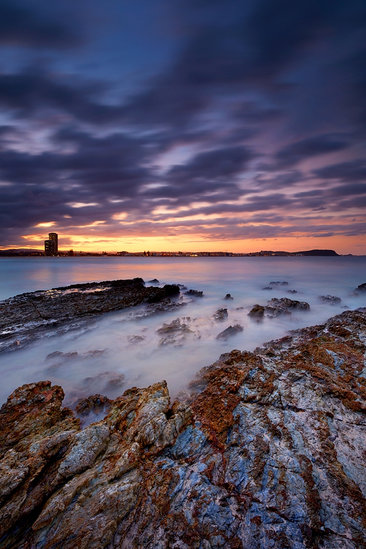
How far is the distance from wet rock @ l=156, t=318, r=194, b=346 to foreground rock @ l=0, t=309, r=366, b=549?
4205 millimetres

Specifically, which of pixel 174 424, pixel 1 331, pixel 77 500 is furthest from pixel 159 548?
pixel 1 331

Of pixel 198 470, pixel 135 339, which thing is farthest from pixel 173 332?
pixel 198 470

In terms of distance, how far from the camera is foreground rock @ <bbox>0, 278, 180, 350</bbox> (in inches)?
349

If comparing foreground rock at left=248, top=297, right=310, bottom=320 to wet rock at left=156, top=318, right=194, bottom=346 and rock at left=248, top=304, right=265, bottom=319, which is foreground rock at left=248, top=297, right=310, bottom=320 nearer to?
rock at left=248, top=304, right=265, bottom=319

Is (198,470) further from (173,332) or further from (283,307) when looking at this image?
(283,307)

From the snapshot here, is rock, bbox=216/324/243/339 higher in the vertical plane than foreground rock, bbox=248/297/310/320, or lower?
lower

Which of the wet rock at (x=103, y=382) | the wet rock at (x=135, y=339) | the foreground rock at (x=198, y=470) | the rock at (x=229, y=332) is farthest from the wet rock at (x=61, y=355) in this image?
the rock at (x=229, y=332)

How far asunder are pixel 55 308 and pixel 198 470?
10642 millimetres

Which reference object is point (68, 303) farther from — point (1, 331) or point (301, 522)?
point (301, 522)

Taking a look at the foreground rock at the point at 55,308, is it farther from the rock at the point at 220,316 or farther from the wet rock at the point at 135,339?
the rock at the point at 220,316

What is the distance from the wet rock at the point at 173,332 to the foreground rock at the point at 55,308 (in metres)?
Answer: 3.53

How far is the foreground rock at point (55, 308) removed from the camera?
886cm

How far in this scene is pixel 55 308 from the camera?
37.6 ft

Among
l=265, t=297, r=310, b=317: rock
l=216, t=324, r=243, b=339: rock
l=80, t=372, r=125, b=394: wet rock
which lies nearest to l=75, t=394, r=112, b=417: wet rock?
l=80, t=372, r=125, b=394: wet rock
